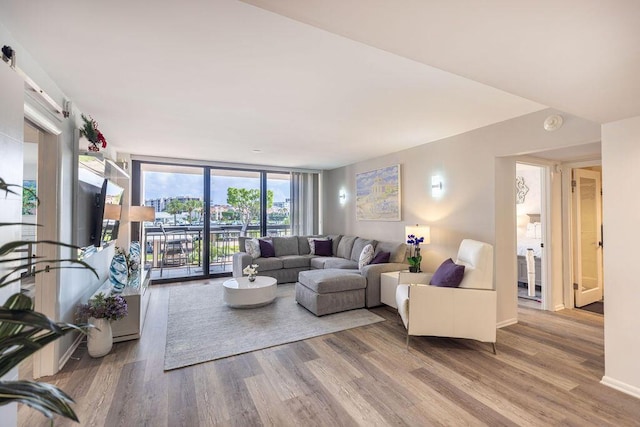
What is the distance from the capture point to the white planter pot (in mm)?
2635

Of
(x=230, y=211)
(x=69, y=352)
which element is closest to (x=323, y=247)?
(x=230, y=211)

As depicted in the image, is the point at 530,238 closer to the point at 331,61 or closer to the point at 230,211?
the point at 331,61

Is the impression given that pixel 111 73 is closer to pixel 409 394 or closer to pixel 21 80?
pixel 21 80

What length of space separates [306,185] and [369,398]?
205 inches

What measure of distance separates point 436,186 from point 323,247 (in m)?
2.69

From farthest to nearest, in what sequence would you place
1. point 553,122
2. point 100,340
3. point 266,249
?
point 266,249, point 553,122, point 100,340

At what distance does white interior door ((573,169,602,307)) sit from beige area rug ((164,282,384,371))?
2919 millimetres

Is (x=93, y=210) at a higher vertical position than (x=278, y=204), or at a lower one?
lower

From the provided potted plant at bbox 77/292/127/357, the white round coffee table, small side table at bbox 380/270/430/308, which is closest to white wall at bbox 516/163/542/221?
small side table at bbox 380/270/430/308

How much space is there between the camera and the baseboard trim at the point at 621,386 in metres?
2.11

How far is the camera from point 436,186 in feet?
13.5

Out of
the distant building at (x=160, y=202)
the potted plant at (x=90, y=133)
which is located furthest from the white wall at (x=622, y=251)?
the distant building at (x=160, y=202)

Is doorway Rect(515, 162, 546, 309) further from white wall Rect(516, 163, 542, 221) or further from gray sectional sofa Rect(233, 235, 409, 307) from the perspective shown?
gray sectional sofa Rect(233, 235, 409, 307)

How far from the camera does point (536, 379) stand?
2299 mm
